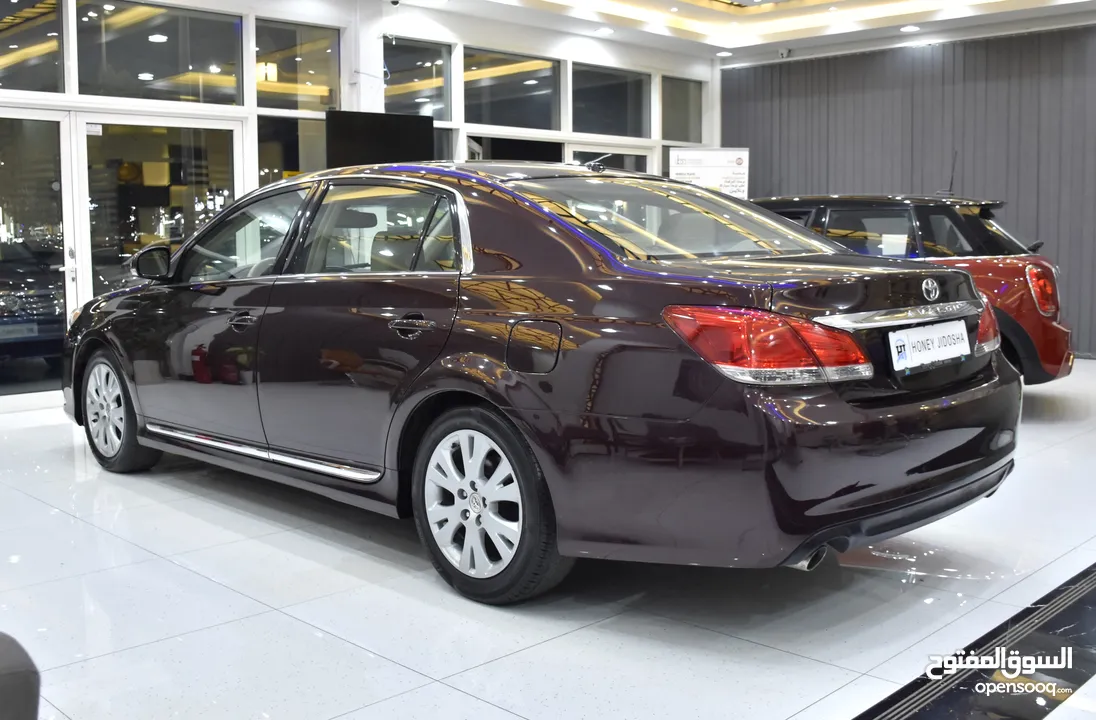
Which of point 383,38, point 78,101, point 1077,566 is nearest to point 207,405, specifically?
point 1077,566

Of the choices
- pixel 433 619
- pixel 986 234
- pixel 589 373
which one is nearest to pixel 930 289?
pixel 589 373

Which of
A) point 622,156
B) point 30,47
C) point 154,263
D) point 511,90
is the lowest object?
point 154,263

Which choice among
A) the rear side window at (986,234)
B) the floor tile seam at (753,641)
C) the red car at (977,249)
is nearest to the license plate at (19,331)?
the red car at (977,249)

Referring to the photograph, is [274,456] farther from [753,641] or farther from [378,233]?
[753,641]

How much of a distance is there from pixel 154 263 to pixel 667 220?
213 cm

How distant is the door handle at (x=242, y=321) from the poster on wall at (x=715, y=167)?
7.84m

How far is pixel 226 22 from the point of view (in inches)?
323

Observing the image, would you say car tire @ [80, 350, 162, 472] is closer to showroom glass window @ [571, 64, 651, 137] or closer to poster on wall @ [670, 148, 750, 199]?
showroom glass window @ [571, 64, 651, 137]

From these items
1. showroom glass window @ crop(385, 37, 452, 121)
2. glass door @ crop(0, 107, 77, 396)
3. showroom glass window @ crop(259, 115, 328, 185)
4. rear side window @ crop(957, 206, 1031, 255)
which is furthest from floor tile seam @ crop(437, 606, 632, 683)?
showroom glass window @ crop(385, 37, 452, 121)

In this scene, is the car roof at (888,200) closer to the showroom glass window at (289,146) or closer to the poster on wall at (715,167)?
the showroom glass window at (289,146)

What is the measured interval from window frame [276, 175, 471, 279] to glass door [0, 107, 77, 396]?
4509mm

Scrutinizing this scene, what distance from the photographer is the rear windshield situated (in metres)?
2.88

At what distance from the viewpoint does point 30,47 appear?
7188mm

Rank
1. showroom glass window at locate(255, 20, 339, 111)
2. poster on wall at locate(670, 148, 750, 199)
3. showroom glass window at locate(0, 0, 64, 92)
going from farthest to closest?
poster on wall at locate(670, 148, 750, 199)
showroom glass window at locate(255, 20, 339, 111)
showroom glass window at locate(0, 0, 64, 92)
